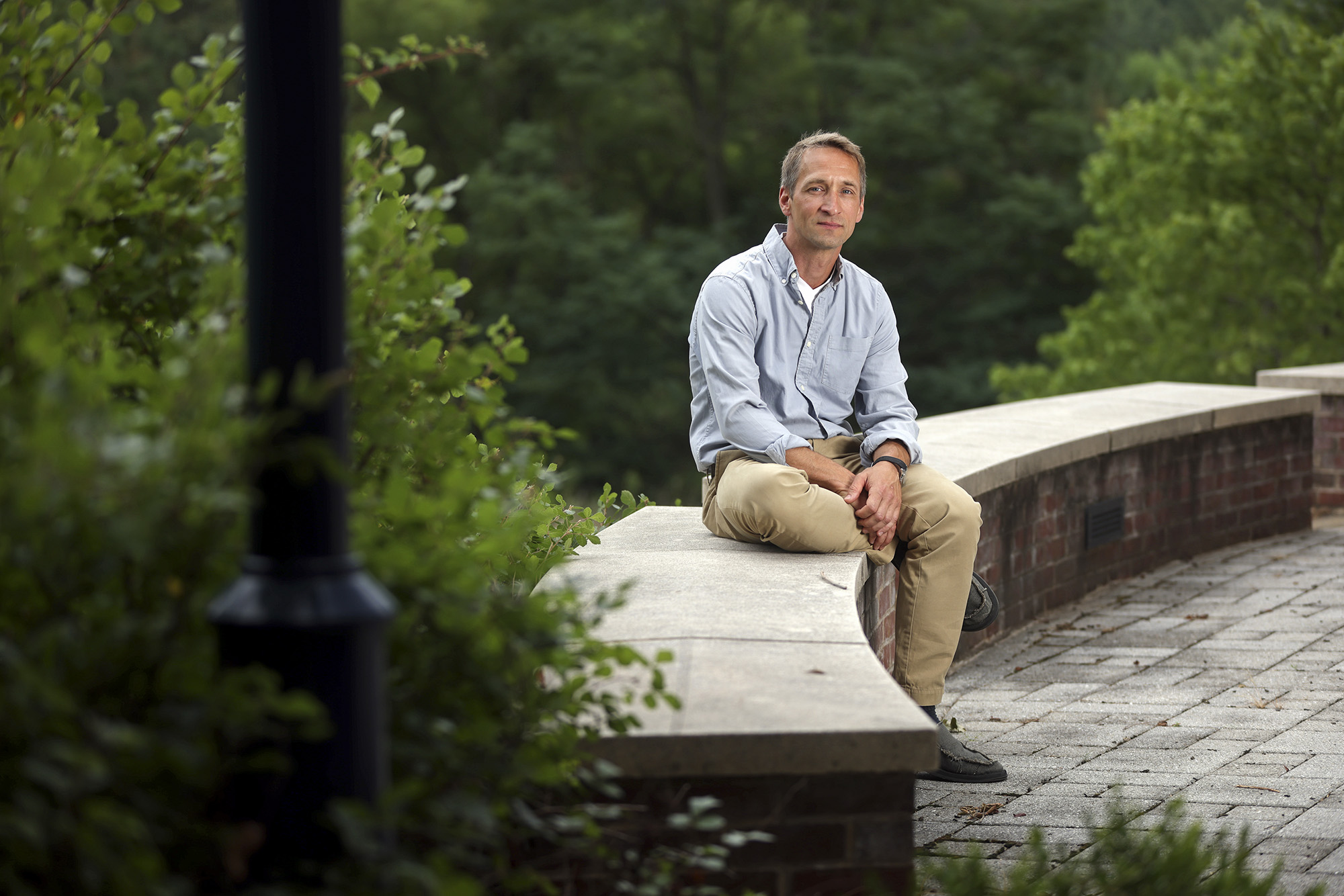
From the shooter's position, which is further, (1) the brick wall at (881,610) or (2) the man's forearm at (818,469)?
(1) the brick wall at (881,610)

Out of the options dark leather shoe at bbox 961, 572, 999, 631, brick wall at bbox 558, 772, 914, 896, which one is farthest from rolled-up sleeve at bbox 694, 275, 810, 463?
brick wall at bbox 558, 772, 914, 896

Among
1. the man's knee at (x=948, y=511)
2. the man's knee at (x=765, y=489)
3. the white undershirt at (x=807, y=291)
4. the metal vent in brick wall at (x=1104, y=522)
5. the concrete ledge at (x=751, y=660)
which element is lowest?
the metal vent in brick wall at (x=1104, y=522)

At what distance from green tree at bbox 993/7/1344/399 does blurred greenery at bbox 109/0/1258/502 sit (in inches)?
425

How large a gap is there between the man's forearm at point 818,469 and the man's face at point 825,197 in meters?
0.66

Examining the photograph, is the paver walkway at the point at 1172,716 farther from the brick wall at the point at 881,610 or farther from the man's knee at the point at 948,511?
the man's knee at the point at 948,511

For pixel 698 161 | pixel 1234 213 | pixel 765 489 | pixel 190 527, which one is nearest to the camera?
pixel 190 527

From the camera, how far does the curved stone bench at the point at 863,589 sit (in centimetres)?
282

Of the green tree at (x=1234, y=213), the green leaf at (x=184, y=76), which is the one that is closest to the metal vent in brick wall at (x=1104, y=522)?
the green leaf at (x=184, y=76)

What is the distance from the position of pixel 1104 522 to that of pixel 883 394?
287 centimetres

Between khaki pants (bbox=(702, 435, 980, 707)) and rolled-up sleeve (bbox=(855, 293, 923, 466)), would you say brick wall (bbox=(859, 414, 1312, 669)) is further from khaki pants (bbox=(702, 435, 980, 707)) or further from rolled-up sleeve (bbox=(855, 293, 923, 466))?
rolled-up sleeve (bbox=(855, 293, 923, 466))

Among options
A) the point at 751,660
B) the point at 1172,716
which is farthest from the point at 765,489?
the point at 1172,716

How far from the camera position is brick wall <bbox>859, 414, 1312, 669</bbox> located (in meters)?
6.41

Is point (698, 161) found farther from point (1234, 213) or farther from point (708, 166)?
point (1234, 213)

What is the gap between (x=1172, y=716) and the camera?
4.98 meters
